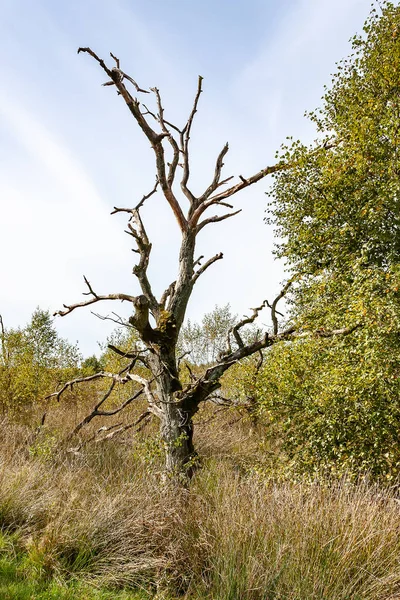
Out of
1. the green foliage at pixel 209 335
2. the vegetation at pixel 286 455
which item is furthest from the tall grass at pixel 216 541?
the green foliage at pixel 209 335

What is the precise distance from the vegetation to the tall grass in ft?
0.07

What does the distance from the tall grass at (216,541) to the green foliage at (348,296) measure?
0.73 meters

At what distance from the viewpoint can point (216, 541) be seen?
3930 mm

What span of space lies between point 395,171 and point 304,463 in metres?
4.76

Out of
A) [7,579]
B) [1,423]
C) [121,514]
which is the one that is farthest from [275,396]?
[1,423]

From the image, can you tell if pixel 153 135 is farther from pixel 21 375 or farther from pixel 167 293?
pixel 21 375

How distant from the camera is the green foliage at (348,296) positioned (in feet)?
16.5

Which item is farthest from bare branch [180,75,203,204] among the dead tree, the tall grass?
the tall grass

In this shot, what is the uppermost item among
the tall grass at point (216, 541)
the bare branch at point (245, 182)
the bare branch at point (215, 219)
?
the bare branch at point (245, 182)

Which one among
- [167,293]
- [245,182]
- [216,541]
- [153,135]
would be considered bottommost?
[216,541]

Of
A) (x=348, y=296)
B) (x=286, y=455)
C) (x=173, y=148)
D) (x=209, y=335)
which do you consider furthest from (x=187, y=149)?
(x=209, y=335)

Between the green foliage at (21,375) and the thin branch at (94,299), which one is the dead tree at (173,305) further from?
the green foliage at (21,375)

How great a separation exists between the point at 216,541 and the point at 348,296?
350 centimetres

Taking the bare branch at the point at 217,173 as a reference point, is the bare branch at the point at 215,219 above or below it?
below
